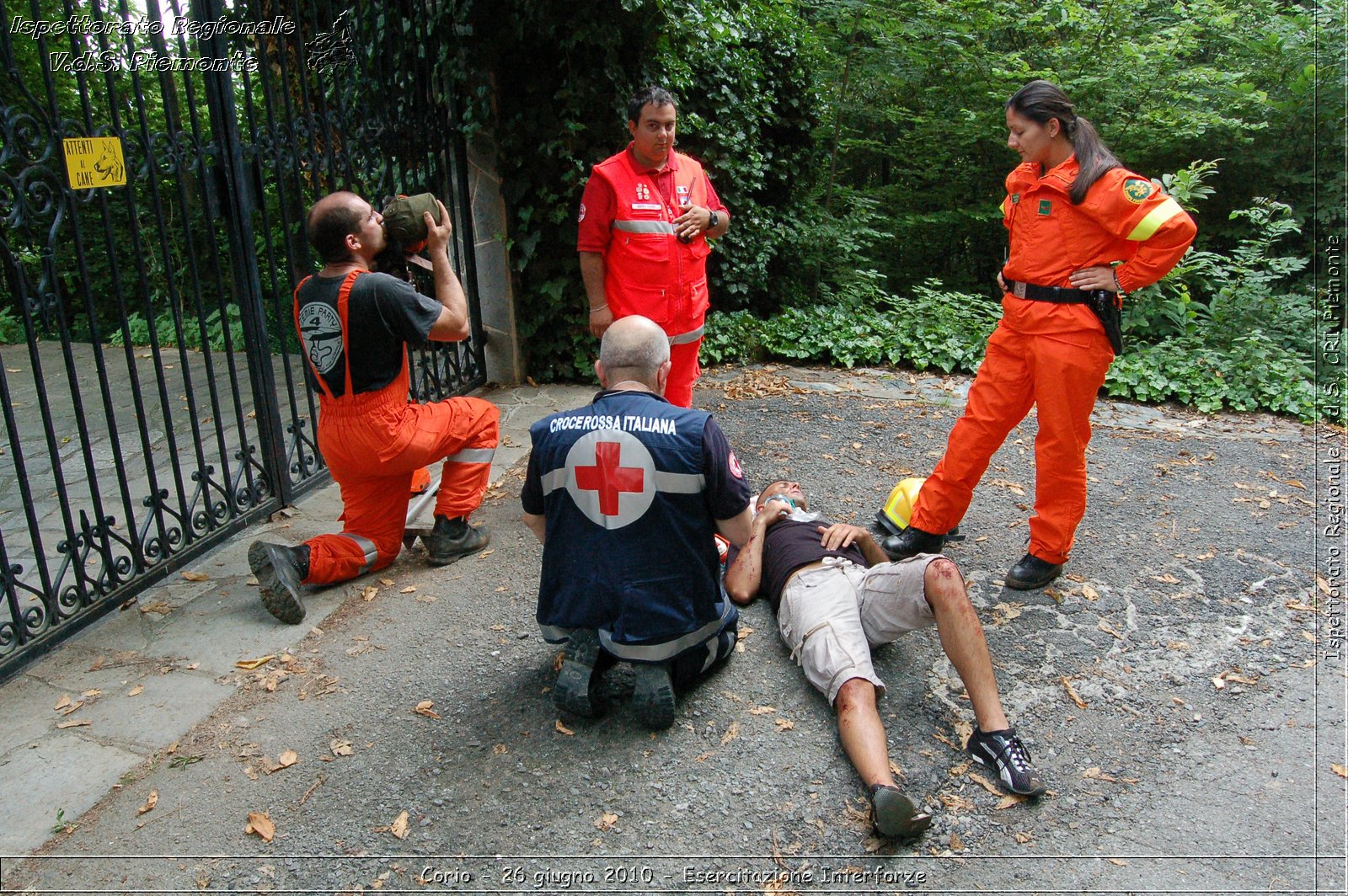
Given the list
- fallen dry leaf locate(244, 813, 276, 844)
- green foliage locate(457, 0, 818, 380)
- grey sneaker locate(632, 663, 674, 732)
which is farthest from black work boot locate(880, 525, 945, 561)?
green foliage locate(457, 0, 818, 380)

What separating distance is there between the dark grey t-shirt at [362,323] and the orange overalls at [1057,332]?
2506 mm

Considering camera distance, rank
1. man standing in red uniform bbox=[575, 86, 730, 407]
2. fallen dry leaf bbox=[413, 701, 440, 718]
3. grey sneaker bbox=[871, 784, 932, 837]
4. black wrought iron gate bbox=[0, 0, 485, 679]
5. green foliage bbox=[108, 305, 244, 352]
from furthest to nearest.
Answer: green foliage bbox=[108, 305, 244, 352], man standing in red uniform bbox=[575, 86, 730, 407], black wrought iron gate bbox=[0, 0, 485, 679], fallen dry leaf bbox=[413, 701, 440, 718], grey sneaker bbox=[871, 784, 932, 837]

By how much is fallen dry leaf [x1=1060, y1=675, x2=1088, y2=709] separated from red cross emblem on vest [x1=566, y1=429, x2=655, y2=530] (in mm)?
1769

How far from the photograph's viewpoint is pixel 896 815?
8.37 feet

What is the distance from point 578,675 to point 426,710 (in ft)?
2.03

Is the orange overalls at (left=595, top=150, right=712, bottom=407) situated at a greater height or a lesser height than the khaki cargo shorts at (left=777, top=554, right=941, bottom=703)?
greater

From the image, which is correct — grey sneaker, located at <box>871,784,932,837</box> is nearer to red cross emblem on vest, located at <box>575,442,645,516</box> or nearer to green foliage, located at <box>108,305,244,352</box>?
red cross emblem on vest, located at <box>575,442,645,516</box>

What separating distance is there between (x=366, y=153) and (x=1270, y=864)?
5511 mm

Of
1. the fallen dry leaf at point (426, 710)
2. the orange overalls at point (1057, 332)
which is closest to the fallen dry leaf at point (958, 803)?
the orange overalls at point (1057, 332)

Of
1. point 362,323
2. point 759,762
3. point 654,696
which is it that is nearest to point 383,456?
point 362,323

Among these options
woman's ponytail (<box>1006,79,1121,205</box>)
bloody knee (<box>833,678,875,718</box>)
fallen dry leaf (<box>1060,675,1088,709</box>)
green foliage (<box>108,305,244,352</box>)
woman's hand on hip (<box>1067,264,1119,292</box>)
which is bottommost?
fallen dry leaf (<box>1060,675,1088,709</box>)

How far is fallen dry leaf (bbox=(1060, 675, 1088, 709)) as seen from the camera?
10.8 ft

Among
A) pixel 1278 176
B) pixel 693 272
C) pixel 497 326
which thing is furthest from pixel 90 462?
pixel 1278 176

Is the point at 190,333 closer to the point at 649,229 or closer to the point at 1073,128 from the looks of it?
the point at 649,229
